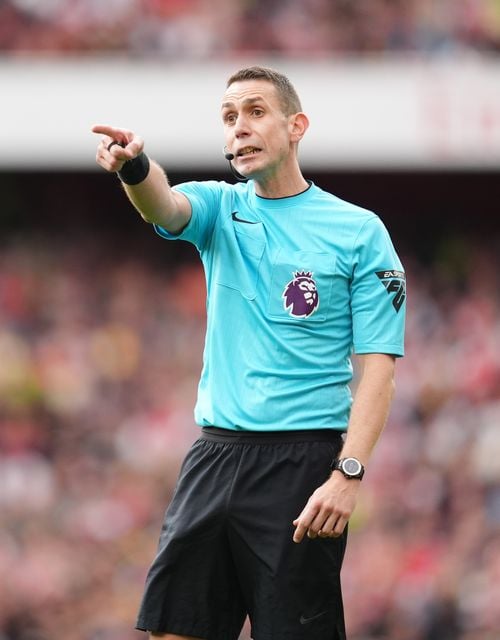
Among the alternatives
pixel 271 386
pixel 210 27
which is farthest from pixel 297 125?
pixel 210 27

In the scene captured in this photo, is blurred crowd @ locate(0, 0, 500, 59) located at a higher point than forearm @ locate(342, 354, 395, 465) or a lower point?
higher

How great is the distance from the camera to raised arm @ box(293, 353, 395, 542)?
381 centimetres

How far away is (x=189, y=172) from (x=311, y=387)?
29.6ft

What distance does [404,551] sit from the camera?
10242 millimetres

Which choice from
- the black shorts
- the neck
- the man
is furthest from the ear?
the black shorts

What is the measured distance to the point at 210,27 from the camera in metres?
12.5

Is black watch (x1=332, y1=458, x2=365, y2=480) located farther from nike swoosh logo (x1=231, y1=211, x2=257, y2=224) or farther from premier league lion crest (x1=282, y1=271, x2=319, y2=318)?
nike swoosh logo (x1=231, y1=211, x2=257, y2=224)

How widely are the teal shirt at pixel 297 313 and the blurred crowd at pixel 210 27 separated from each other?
27.9 ft

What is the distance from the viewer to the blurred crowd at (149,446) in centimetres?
1005

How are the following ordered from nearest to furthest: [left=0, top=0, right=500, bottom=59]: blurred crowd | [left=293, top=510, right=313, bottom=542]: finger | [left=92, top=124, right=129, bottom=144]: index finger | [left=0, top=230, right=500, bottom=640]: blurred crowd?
[left=92, top=124, right=129, bottom=144]: index finger < [left=293, top=510, right=313, bottom=542]: finger < [left=0, top=230, right=500, bottom=640]: blurred crowd < [left=0, top=0, right=500, bottom=59]: blurred crowd

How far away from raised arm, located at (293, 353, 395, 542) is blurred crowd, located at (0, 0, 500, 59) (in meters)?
8.77

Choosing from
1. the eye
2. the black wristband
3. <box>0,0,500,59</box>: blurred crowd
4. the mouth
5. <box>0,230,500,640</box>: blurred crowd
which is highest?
<box>0,0,500,59</box>: blurred crowd

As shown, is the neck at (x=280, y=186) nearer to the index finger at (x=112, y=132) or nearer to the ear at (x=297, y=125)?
the ear at (x=297, y=125)

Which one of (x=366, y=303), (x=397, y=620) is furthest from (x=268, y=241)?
(x=397, y=620)
